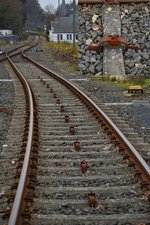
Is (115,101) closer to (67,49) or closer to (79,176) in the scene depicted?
(79,176)

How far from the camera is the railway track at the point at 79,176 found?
4703 millimetres

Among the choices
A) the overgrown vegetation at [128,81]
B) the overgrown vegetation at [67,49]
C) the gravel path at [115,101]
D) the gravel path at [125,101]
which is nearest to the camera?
the gravel path at [115,101]

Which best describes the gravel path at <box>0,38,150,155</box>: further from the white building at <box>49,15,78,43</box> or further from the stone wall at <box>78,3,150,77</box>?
the white building at <box>49,15,78,43</box>

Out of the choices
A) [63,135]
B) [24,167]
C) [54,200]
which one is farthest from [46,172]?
[63,135]

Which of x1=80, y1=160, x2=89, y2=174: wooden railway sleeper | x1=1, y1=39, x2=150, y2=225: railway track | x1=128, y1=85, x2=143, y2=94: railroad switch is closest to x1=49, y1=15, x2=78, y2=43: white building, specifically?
x1=128, y1=85, x2=143, y2=94: railroad switch

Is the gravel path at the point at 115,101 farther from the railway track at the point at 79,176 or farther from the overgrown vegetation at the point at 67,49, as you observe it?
the overgrown vegetation at the point at 67,49

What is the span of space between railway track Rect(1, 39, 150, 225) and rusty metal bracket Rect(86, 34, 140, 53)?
943 centimetres

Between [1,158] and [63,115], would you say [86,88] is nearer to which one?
[63,115]

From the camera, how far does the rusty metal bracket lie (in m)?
18.4

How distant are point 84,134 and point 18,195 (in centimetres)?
341

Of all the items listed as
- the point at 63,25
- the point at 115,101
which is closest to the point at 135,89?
the point at 115,101

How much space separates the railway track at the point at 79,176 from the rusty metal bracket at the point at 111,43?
9.43 metres

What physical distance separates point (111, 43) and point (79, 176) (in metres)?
13.2

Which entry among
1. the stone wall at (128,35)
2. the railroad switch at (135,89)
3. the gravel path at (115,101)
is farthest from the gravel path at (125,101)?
the stone wall at (128,35)
